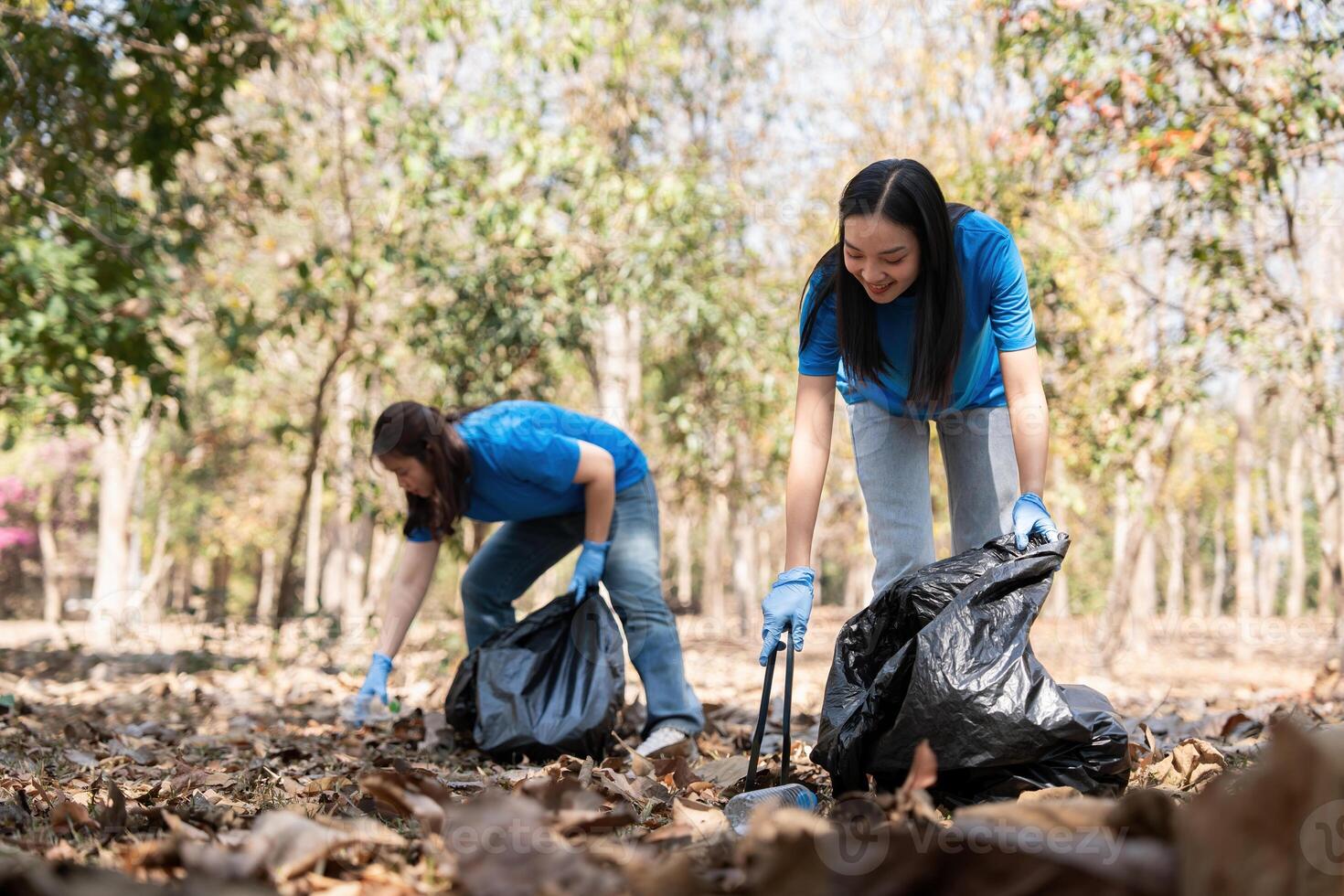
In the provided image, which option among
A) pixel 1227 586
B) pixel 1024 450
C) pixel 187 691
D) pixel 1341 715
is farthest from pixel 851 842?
pixel 1227 586

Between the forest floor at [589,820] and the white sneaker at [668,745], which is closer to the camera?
the forest floor at [589,820]

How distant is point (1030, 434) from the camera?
2.49 meters

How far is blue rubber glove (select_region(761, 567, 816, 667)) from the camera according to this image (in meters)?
2.60

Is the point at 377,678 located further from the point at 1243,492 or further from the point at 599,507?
the point at 1243,492

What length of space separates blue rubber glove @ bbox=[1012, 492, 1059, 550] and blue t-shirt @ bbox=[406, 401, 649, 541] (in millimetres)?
1619

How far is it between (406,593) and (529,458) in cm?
83

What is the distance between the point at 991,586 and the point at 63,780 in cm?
218

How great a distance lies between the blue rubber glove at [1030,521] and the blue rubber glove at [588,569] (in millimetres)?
1675

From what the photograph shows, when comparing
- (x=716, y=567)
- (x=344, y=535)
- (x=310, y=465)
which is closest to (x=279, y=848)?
(x=310, y=465)

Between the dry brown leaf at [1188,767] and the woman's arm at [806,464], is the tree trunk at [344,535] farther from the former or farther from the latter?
the dry brown leaf at [1188,767]

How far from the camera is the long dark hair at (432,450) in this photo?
3.49 m

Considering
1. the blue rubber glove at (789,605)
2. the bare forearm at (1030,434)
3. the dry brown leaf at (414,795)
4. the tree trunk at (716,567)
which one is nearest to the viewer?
the dry brown leaf at (414,795)

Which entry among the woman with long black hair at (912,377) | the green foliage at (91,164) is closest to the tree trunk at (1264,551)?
the green foliage at (91,164)

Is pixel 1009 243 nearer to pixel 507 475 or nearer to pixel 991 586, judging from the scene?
pixel 991 586
